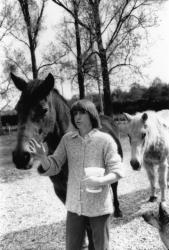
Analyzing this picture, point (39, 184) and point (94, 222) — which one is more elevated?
point (94, 222)

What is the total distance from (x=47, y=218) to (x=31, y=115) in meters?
3.40

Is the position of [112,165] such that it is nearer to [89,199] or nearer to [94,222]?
[89,199]

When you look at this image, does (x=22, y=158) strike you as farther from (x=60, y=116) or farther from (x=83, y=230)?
(x=60, y=116)

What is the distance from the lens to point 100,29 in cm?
1366

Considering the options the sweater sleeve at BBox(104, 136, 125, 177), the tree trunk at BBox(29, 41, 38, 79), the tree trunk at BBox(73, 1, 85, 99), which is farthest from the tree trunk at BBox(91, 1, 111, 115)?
the sweater sleeve at BBox(104, 136, 125, 177)

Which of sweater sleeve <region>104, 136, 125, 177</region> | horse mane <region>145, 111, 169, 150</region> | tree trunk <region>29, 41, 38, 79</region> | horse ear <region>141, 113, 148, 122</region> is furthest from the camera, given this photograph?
tree trunk <region>29, 41, 38, 79</region>

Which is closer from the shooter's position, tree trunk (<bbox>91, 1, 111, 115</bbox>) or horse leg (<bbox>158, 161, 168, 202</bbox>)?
horse leg (<bbox>158, 161, 168, 202</bbox>)

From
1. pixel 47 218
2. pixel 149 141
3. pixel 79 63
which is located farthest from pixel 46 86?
pixel 79 63

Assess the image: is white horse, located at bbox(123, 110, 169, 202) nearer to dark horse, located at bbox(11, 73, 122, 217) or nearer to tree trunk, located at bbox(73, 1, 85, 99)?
dark horse, located at bbox(11, 73, 122, 217)

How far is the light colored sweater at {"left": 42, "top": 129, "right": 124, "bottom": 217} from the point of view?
87.3 inches

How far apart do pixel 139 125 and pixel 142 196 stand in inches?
92.1

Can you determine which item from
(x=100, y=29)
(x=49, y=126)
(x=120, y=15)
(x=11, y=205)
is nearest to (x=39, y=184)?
(x=11, y=205)

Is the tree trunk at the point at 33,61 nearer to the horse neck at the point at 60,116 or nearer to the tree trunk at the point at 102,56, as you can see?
the tree trunk at the point at 102,56

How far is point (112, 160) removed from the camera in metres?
2.22
